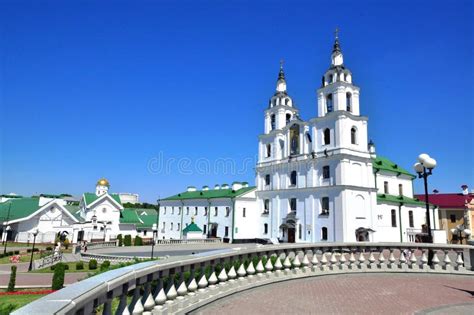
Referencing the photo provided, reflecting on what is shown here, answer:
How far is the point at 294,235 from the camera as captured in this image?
136ft

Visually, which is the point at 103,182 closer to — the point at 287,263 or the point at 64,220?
the point at 64,220

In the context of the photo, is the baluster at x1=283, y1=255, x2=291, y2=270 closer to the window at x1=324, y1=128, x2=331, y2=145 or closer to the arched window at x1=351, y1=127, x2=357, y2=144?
the window at x1=324, y1=128, x2=331, y2=145

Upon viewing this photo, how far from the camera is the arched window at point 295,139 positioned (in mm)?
43344

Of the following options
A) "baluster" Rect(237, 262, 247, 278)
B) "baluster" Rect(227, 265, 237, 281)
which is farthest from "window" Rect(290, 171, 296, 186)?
"baluster" Rect(227, 265, 237, 281)

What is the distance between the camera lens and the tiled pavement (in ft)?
22.0

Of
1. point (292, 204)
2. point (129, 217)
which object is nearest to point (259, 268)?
point (292, 204)

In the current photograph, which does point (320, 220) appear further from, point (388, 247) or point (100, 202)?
point (100, 202)

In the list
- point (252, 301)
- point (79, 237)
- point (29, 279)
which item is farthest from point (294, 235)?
point (252, 301)

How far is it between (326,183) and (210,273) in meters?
32.8

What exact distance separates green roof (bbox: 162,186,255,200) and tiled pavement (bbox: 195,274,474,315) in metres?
39.2

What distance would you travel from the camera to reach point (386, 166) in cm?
4606

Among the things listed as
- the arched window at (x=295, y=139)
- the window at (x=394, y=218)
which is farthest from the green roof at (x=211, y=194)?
the window at (x=394, y=218)

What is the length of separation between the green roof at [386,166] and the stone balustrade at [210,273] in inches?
1305

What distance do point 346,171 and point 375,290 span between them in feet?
95.3
